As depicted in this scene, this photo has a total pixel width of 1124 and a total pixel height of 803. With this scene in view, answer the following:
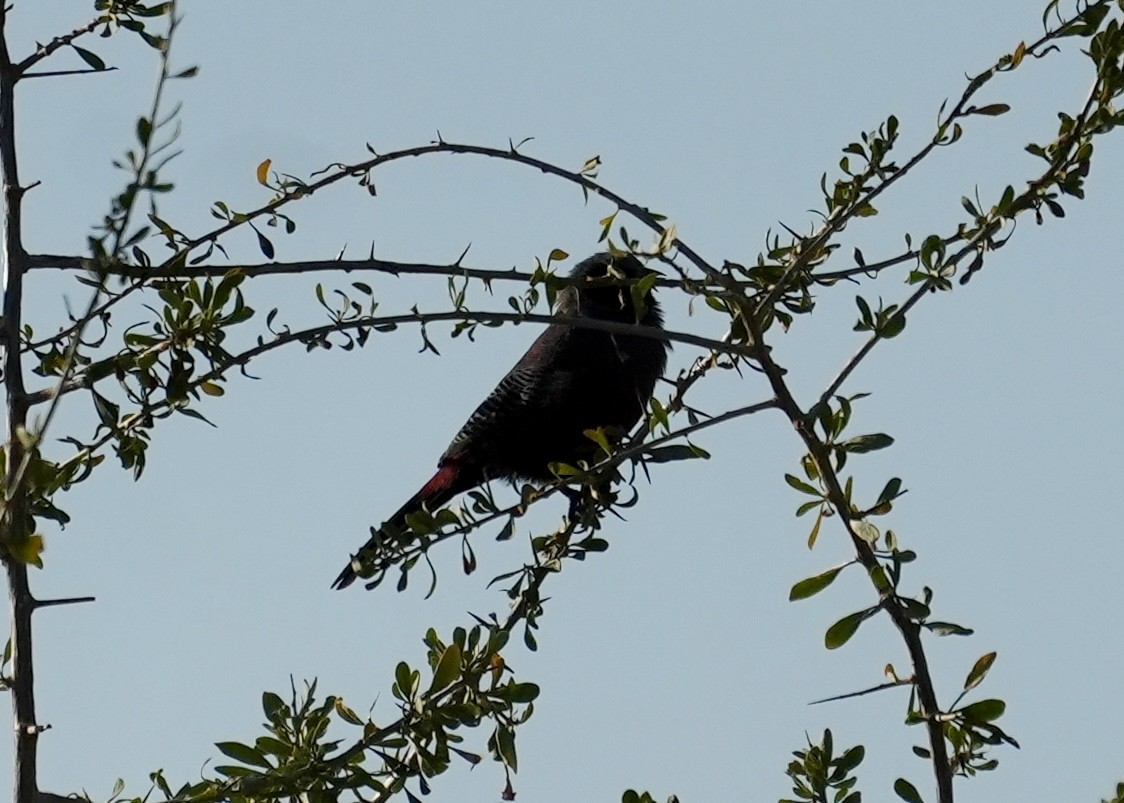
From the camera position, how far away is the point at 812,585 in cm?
280

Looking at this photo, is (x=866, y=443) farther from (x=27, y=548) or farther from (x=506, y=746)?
(x=27, y=548)

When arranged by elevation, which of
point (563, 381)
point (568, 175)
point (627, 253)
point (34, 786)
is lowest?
point (34, 786)

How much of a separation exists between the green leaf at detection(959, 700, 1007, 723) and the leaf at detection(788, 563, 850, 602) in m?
0.29

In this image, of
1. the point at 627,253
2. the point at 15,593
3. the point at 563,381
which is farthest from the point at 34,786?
the point at 563,381

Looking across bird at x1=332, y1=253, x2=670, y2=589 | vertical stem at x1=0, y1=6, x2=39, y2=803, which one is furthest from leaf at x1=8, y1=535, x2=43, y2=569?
bird at x1=332, y1=253, x2=670, y2=589

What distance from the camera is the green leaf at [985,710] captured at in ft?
9.27

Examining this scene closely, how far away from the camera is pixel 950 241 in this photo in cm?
316

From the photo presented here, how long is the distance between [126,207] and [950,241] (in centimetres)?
170

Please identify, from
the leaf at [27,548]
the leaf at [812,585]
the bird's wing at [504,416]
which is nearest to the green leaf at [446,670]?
the leaf at [812,585]

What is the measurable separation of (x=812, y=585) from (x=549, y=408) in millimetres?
3693

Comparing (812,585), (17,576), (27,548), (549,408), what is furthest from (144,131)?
(549,408)

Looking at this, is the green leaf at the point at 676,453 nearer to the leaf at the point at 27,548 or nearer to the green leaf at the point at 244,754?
the green leaf at the point at 244,754

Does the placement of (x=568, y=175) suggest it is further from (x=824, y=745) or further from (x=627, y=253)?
(x=824, y=745)

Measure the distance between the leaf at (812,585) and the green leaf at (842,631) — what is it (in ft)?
0.19
